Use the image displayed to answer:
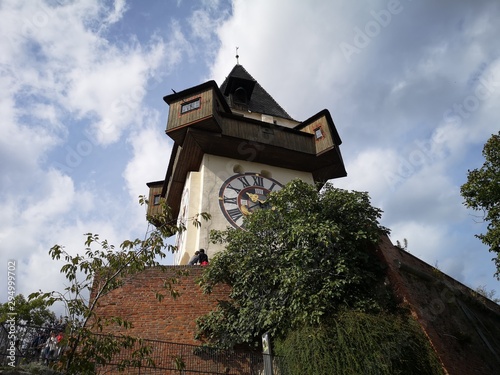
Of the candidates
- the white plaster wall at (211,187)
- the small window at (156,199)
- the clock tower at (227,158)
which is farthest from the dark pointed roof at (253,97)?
the small window at (156,199)

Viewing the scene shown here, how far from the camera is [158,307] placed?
978 centimetres

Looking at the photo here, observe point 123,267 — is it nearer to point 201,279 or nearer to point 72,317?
point 72,317

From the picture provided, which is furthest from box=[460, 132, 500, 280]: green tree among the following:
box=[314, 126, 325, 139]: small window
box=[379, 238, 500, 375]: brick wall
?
box=[314, 126, 325, 139]: small window

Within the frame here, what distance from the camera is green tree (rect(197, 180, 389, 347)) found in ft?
27.7

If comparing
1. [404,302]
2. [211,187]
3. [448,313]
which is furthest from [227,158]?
[448,313]

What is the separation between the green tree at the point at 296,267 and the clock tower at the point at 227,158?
11.4 feet

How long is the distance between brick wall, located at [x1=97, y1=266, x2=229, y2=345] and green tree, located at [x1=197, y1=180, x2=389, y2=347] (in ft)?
0.99

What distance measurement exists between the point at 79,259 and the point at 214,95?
10.6 meters

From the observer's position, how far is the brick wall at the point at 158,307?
30.9 ft

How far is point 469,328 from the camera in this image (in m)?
10.8

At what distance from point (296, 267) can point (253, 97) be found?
15154mm

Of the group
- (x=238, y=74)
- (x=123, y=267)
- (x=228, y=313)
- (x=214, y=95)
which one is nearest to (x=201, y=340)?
(x=228, y=313)

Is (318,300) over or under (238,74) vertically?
under

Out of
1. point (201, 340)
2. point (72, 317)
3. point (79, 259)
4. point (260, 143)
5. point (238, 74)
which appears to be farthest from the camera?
point (238, 74)
